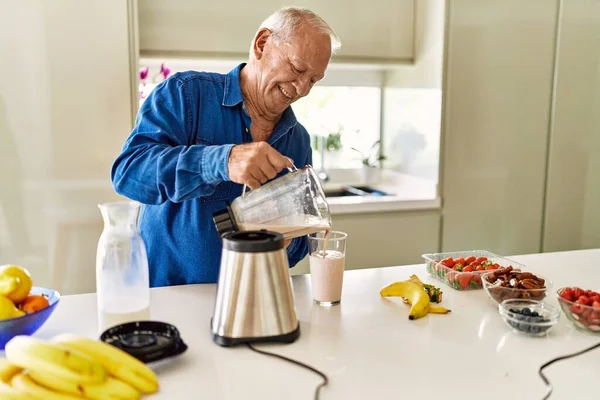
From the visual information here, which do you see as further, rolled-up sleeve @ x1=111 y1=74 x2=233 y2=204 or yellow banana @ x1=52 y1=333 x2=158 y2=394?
rolled-up sleeve @ x1=111 y1=74 x2=233 y2=204

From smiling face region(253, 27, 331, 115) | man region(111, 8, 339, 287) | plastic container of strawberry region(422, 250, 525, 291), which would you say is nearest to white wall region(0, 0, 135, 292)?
man region(111, 8, 339, 287)

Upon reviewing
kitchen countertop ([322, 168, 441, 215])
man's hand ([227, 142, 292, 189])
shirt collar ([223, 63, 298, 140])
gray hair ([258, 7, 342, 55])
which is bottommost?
kitchen countertop ([322, 168, 441, 215])

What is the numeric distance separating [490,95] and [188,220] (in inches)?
69.8

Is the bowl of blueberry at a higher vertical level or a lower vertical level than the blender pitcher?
lower

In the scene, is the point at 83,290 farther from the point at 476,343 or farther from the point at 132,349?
the point at 476,343

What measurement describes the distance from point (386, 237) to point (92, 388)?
1.91 meters

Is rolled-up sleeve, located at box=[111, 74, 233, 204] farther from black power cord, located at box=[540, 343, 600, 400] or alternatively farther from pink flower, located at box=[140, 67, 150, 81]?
pink flower, located at box=[140, 67, 150, 81]

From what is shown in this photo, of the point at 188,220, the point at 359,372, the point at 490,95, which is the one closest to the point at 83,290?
the point at 188,220

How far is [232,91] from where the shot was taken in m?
1.45

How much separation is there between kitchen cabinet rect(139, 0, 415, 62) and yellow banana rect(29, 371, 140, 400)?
1.73 metres

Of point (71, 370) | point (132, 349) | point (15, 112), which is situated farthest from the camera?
point (15, 112)

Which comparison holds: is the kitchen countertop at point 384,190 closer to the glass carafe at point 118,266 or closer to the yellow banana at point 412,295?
the yellow banana at point 412,295

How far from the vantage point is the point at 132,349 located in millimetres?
879

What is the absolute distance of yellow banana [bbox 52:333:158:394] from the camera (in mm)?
808
